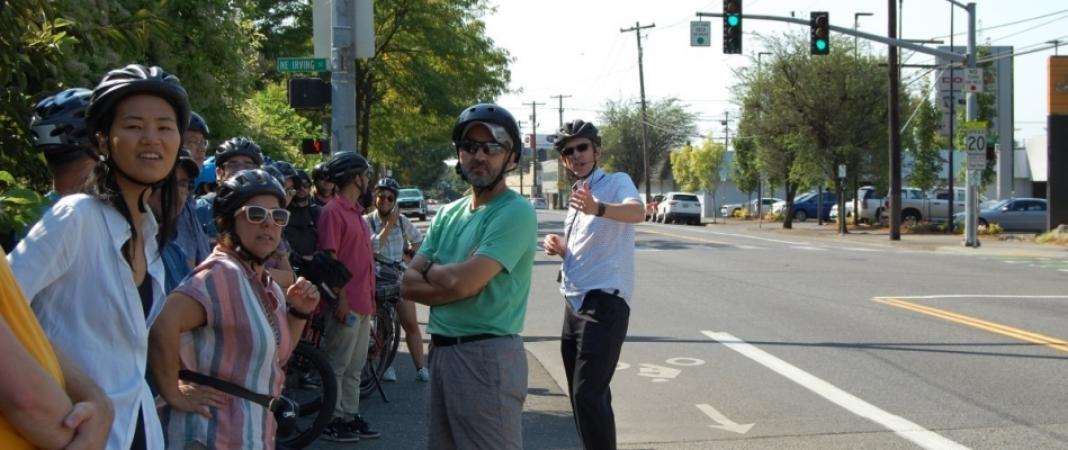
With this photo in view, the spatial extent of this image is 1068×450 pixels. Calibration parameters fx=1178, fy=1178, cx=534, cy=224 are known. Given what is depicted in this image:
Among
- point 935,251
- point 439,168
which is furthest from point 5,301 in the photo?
point 439,168

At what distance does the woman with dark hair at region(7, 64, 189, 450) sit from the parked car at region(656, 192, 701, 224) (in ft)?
178

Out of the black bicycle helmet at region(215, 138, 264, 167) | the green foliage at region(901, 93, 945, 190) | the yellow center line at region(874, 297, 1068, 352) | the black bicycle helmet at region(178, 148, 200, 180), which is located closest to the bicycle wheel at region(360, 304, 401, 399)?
the black bicycle helmet at region(215, 138, 264, 167)

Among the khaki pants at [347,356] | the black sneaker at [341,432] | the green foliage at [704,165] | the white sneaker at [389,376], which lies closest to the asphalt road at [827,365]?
the white sneaker at [389,376]

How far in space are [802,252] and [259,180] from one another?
25.1m

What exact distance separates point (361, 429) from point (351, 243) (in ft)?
4.04

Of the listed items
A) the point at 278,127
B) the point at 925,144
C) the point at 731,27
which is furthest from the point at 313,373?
the point at 925,144

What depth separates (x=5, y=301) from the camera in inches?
80.4

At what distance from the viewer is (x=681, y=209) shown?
187 feet

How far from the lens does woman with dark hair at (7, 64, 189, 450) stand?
2.62 m

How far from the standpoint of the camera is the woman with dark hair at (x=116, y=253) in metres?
2.62

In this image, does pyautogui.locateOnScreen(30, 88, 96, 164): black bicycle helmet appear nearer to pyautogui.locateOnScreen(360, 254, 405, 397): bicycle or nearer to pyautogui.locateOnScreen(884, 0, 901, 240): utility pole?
pyautogui.locateOnScreen(360, 254, 405, 397): bicycle

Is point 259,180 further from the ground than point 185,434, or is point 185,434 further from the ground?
point 259,180

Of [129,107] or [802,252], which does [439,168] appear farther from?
[129,107]

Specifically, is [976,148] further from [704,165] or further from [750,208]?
[704,165]
